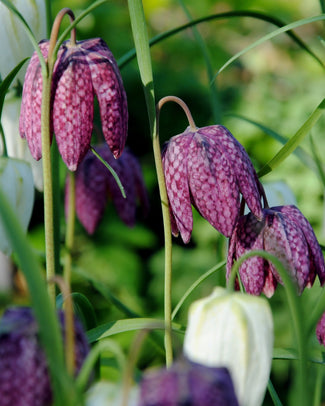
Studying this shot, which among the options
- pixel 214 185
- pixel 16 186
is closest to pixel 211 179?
pixel 214 185

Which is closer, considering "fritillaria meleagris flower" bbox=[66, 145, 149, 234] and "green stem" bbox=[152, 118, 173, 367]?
"green stem" bbox=[152, 118, 173, 367]

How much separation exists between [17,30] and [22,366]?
55 cm

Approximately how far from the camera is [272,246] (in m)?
0.86

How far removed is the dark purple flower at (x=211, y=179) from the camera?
818mm

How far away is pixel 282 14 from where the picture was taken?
12.2 feet

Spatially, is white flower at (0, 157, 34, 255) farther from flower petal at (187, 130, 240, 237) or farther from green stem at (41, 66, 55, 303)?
flower petal at (187, 130, 240, 237)

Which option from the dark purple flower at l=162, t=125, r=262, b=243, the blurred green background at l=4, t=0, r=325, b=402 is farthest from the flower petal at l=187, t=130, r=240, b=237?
the blurred green background at l=4, t=0, r=325, b=402

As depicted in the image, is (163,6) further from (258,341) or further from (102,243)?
(258,341)

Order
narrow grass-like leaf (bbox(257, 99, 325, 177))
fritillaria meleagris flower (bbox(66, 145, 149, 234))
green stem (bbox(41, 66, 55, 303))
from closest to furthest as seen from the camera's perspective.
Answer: green stem (bbox(41, 66, 55, 303)) → narrow grass-like leaf (bbox(257, 99, 325, 177)) → fritillaria meleagris flower (bbox(66, 145, 149, 234))

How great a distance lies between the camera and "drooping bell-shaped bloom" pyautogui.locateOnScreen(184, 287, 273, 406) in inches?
23.5

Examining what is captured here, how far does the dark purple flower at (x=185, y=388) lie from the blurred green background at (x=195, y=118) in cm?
176

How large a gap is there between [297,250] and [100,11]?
2429mm

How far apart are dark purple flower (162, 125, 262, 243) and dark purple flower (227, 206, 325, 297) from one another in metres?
0.03

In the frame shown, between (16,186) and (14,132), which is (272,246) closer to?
(16,186)
